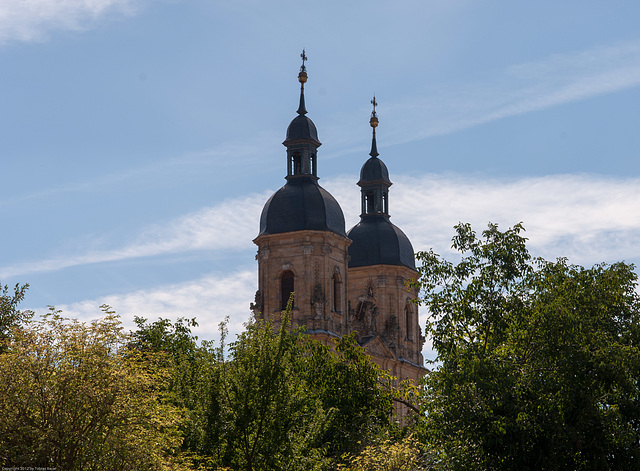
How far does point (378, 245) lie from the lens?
276ft

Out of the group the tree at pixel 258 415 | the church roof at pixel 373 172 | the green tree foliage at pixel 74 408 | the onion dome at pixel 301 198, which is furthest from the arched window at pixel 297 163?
the green tree foliage at pixel 74 408

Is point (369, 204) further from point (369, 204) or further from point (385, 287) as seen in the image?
point (385, 287)

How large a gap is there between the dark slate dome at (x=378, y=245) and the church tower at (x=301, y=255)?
10052 mm

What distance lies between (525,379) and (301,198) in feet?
134

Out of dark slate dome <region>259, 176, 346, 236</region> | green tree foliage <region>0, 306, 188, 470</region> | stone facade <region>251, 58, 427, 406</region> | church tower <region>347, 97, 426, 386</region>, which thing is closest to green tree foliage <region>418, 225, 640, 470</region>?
green tree foliage <region>0, 306, 188, 470</region>

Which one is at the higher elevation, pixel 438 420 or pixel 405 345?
pixel 405 345

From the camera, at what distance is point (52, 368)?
27.5 meters

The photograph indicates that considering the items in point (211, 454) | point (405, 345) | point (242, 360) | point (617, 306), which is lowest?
point (211, 454)

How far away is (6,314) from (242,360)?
11158 millimetres

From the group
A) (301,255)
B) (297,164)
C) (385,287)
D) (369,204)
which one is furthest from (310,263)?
(369,204)

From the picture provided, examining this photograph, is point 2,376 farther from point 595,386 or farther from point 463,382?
point 595,386

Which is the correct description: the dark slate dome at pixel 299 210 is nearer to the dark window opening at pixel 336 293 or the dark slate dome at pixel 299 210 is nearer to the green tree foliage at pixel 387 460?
the dark window opening at pixel 336 293

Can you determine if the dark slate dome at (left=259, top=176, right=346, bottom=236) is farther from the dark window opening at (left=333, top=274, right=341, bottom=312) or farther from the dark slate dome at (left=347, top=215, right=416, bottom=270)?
the dark slate dome at (left=347, top=215, right=416, bottom=270)

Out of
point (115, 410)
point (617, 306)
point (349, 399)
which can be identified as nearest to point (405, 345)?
point (349, 399)
